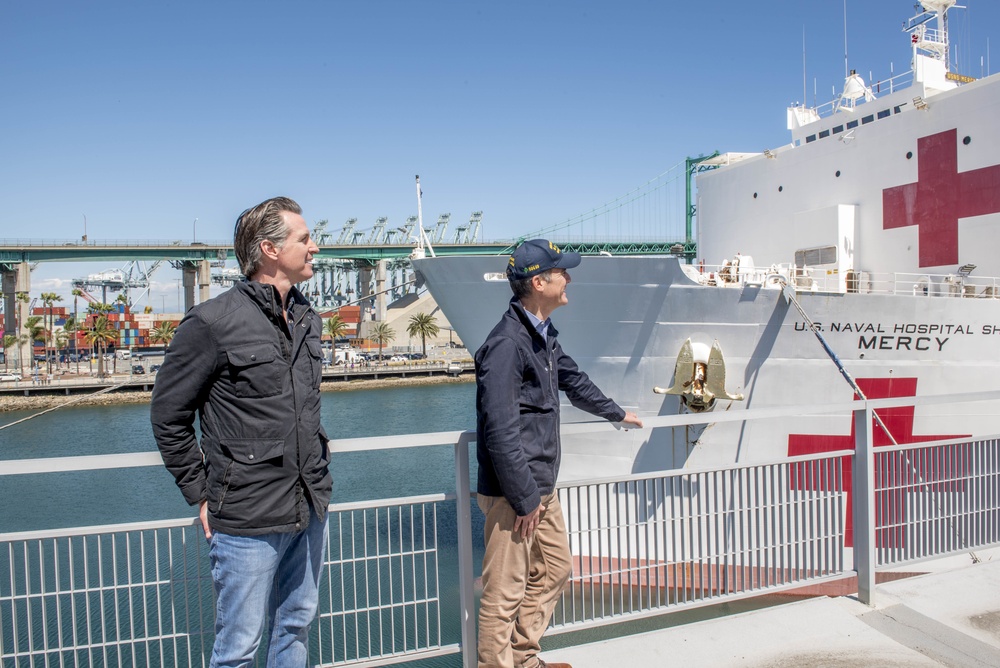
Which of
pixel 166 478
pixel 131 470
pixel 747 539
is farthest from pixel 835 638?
pixel 131 470

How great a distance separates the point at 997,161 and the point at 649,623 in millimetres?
6434

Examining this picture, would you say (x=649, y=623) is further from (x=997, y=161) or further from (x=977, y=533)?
(x=997, y=161)

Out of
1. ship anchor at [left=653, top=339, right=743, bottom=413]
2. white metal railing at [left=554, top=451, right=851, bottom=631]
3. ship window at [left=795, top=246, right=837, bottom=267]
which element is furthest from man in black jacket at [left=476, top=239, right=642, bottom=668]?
ship window at [left=795, top=246, right=837, bottom=267]

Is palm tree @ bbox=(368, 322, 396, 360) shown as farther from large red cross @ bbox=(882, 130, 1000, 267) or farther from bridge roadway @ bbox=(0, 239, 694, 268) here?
large red cross @ bbox=(882, 130, 1000, 267)

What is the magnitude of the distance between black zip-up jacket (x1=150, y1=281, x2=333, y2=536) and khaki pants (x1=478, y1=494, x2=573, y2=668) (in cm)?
64

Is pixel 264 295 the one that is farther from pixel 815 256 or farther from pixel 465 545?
pixel 815 256

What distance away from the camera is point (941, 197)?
27.3 feet

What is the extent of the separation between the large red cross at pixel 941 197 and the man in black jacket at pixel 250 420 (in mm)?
8616

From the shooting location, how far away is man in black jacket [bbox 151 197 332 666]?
170cm

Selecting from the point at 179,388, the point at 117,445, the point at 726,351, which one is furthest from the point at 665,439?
the point at 117,445

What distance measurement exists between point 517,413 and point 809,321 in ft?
20.1

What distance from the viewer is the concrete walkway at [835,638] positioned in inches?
103

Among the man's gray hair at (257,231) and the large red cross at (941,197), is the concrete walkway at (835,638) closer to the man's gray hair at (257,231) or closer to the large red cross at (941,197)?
the man's gray hair at (257,231)

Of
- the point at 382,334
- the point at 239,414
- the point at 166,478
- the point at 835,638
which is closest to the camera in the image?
the point at 239,414
